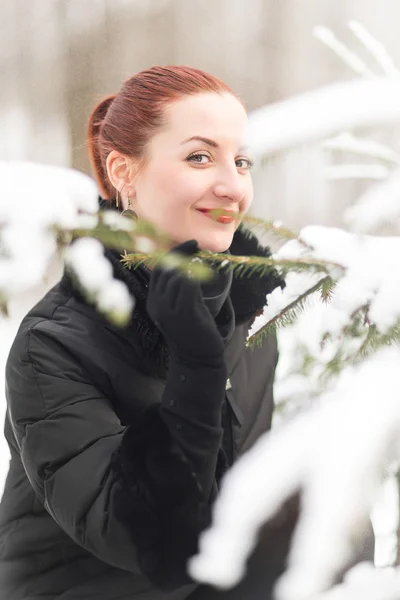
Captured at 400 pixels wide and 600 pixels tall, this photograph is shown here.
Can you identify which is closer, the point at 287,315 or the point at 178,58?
the point at 287,315

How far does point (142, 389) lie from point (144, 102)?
0.94ft

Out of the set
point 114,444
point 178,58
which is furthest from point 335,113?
point 178,58

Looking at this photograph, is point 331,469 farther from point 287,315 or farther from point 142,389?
point 142,389

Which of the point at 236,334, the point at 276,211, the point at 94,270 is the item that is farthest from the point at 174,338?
the point at 276,211

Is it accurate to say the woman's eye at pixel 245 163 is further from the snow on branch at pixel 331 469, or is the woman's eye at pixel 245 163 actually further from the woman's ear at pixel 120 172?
Answer: the snow on branch at pixel 331 469

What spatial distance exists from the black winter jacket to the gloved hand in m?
0.02

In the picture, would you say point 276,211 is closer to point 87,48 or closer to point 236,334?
point 236,334

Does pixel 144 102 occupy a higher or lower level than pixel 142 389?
higher

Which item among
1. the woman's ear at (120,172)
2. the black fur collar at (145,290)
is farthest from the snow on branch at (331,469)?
the woman's ear at (120,172)

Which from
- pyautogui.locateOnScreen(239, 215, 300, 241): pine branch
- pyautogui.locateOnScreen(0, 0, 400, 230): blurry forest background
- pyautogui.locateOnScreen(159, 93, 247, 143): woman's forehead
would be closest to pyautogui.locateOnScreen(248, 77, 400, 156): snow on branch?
pyautogui.locateOnScreen(239, 215, 300, 241): pine branch

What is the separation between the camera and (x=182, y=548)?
1.65 ft

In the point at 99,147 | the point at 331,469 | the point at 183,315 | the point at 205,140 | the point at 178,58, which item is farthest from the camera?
the point at 178,58

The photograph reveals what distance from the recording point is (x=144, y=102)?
62 centimetres

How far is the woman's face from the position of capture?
1.91 feet
